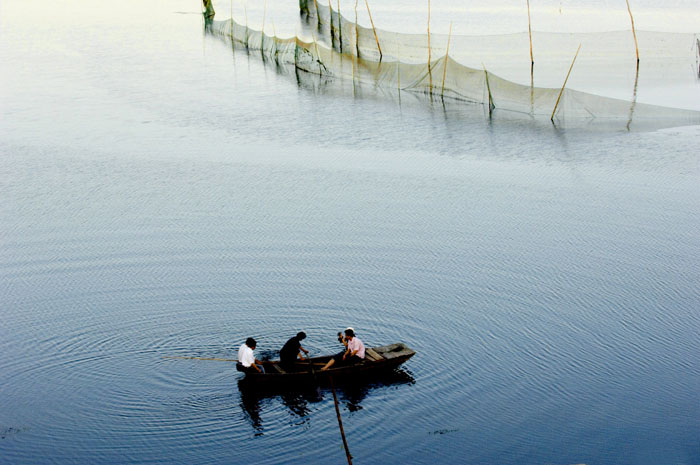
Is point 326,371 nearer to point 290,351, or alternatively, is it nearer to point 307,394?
point 307,394

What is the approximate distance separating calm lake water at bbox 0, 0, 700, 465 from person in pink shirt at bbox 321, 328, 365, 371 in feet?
1.50

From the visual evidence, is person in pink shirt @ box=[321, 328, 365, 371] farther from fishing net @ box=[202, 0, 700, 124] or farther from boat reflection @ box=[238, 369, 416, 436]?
fishing net @ box=[202, 0, 700, 124]

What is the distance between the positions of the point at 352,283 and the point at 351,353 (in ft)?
11.3

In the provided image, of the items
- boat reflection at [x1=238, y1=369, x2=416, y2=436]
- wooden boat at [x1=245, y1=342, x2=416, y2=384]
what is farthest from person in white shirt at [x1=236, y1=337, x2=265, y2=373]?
boat reflection at [x1=238, y1=369, x2=416, y2=436]

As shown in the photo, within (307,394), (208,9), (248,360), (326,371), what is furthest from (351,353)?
(208,9)

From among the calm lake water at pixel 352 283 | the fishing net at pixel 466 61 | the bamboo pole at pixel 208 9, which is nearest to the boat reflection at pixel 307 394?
the calm lake water at pixel 352 283

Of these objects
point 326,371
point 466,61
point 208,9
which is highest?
point 208,9

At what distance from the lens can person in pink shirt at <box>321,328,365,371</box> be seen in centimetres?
1210

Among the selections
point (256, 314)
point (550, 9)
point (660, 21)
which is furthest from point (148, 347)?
point (550, 9)

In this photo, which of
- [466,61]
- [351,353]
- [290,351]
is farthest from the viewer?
[466,61]

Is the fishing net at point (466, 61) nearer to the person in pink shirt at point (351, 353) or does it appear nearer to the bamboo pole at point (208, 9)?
the bamboo pole at point (208, 9)

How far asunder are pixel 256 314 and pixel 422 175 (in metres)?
9.20

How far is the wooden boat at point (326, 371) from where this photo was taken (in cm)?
1197

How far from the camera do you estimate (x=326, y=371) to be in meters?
12.1
